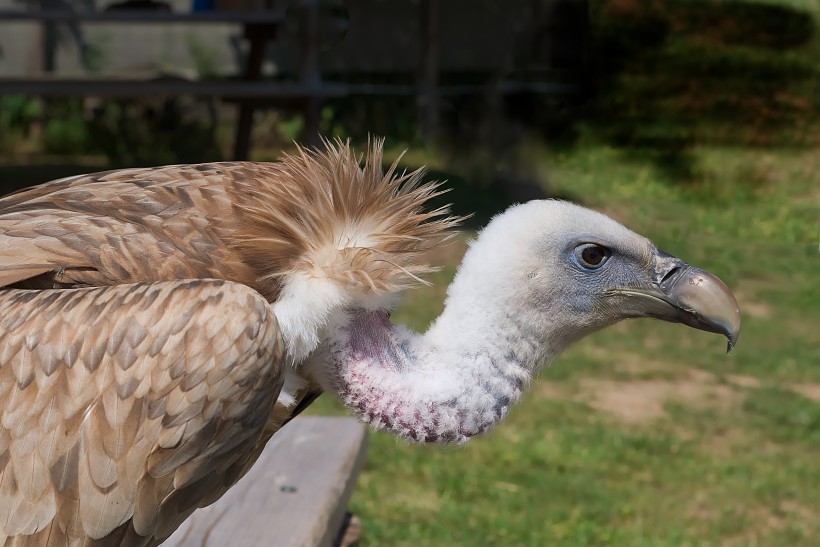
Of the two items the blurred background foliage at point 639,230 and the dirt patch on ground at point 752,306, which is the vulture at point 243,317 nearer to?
the blurred background foliage at point 639,230

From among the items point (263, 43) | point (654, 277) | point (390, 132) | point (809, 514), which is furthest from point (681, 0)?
point (654, 277)

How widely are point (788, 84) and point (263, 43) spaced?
5385mm

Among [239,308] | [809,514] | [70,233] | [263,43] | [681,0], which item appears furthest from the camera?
[681,0]

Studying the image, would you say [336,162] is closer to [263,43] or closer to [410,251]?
[410,251]

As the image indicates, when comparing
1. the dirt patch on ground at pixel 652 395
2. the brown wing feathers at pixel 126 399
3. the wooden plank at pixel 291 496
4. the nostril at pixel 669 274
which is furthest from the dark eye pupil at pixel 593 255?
the dirt patch on ground at pixel 652 395

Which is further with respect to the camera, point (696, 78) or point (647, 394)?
point (696, 78)

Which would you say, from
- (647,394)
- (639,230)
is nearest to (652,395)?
(647,394)

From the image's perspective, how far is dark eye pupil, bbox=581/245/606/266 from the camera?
255 cm

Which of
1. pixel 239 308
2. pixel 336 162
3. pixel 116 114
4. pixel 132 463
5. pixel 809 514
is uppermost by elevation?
pixel 336 162

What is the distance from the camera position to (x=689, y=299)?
245cm

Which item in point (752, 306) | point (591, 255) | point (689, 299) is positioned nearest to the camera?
point (689, 299)

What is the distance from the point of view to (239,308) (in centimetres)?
228

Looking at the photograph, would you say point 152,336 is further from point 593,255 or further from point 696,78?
point 696,78

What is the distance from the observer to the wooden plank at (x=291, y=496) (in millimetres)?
2773
